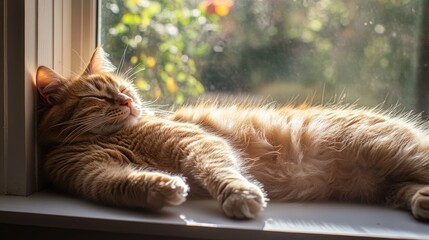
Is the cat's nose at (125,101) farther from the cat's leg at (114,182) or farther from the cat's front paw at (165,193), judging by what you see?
the cat's front paw at (165,193)

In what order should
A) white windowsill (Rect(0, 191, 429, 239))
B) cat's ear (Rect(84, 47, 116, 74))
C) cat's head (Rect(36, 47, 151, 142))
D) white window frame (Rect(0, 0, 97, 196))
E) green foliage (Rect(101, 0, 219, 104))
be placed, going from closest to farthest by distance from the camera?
white windowsill (Rect(0, 191, 429, 239)) < white window frame (Rect(0, 0, 97, 196)) < cat's head (Rect(36, 47, 151, 142)) < cat's ear (Rect(84, 47, 116, 74)) < green foliage (Rect(101, 0, 219, 104))

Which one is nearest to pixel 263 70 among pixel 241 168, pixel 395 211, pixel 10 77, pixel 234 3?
pixel 234 3

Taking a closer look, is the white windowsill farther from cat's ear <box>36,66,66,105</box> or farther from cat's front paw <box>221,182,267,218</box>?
cat's ear <box>36,66,66,105</box>

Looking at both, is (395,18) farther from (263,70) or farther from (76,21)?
(76,21)

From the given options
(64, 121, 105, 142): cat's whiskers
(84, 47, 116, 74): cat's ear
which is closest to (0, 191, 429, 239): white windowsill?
(64, 121, 105, 142): cat's whiskers

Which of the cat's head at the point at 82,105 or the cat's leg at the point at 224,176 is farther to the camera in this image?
the cat's head at the point at 82,105

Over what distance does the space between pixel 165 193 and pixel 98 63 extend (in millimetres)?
676

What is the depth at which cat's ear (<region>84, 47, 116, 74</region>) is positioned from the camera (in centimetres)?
165

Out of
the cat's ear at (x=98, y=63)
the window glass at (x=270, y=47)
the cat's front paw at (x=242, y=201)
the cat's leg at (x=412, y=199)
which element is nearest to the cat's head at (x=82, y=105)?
the cat's ear at (x=98, y=63)

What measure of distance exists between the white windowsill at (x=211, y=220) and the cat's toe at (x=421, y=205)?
0.9 inches

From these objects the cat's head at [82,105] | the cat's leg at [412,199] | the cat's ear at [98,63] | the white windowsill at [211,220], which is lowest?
the white windowsill at [211,220]

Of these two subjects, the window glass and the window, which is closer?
the window

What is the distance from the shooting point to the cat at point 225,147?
144 centimetres

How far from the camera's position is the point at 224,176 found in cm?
134
